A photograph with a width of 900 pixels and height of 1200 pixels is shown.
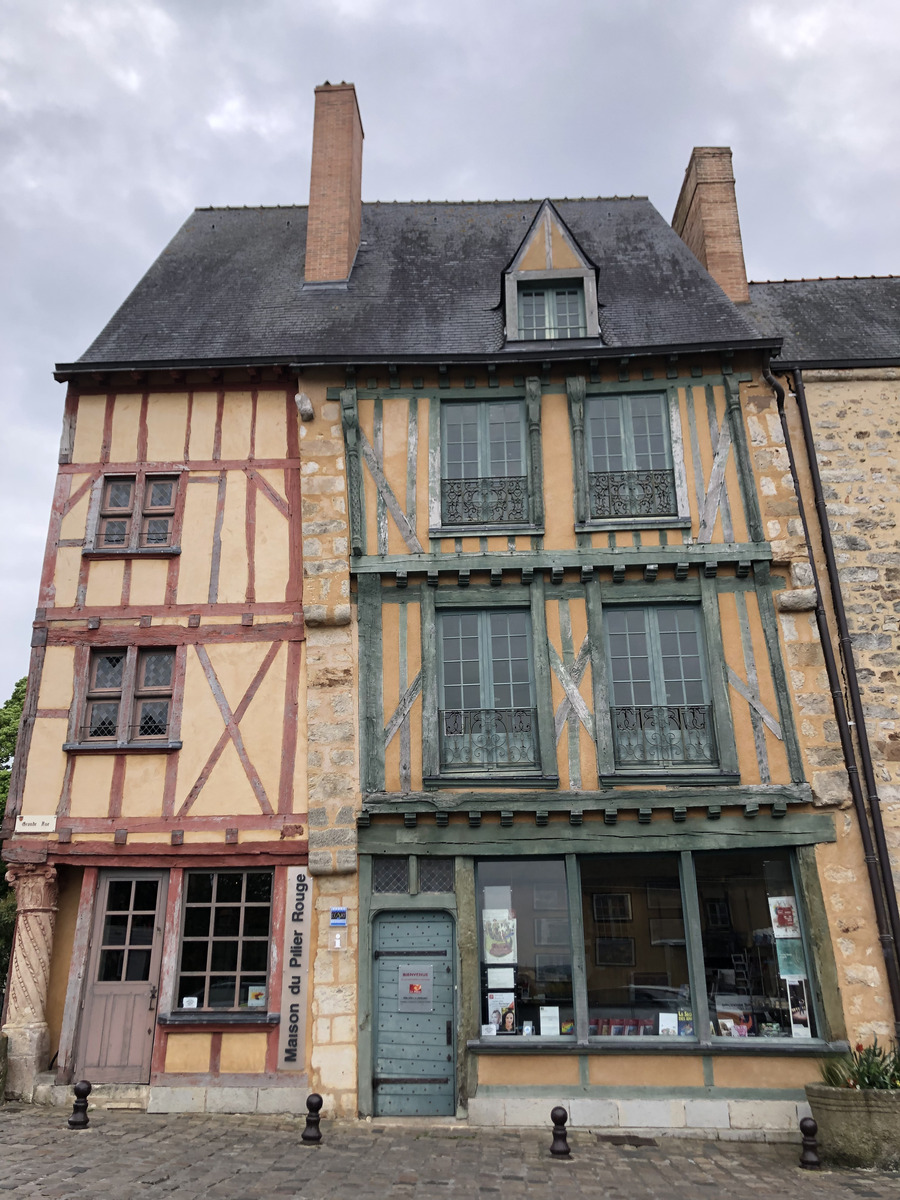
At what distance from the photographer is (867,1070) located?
659cm

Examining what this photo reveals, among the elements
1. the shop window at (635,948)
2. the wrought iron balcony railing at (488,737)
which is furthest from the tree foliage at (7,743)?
the shop window at (635,948)

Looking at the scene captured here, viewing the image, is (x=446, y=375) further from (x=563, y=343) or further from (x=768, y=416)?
(x=768, y=416)

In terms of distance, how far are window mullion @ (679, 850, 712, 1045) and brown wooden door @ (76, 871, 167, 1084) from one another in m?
4.91

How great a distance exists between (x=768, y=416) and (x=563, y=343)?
2.33 m

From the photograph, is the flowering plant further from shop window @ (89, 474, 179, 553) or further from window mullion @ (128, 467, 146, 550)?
window mullion @ (128, 467, 146, 550)

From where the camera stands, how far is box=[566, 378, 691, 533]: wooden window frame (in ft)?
28.1

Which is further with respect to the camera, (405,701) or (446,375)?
(446,375)

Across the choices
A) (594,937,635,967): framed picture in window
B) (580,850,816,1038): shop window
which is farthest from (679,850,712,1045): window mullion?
(594,937,635,967): framed picture in window

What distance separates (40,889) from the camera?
808 centimetres

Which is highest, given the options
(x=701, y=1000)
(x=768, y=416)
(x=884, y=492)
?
(x=768, y=416)

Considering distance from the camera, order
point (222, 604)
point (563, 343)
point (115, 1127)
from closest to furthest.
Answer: point (115, 1127)
point (222, 604)
point (563, 343)

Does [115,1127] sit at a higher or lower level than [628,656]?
lower

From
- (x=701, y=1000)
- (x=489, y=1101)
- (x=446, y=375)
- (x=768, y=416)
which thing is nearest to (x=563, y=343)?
(x=446, y=375)

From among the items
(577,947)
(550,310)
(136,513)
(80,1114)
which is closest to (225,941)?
(80,1114)
